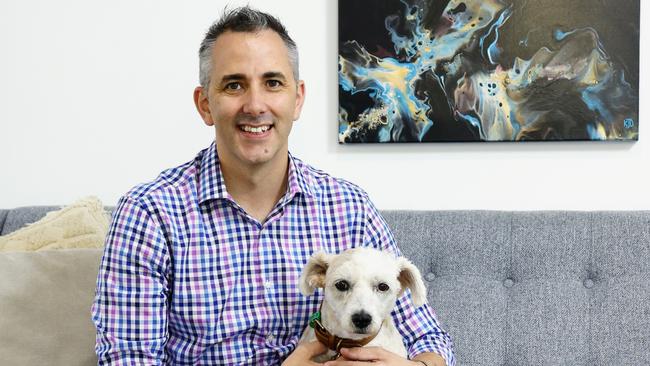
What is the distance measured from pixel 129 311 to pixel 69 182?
1243 millimetres

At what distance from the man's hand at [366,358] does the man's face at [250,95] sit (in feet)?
1.56

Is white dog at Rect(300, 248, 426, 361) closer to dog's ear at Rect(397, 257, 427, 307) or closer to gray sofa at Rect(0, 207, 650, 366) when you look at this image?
dog's ear at Rect(397, 257, 427, 307)

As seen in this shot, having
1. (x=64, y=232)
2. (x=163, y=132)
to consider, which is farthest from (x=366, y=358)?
(x=163, y=132)

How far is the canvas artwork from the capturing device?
7.36ft

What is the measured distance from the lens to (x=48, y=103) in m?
2.54

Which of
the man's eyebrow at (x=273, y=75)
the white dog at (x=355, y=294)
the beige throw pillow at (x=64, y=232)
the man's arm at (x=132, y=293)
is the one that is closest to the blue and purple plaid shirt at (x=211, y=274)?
the man's arm at (x=132, y=293)

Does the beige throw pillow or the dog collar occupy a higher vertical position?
the beige throw pillow

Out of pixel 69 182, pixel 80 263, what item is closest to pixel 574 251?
pixel 80 263

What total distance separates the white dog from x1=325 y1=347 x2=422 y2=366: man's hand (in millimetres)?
31

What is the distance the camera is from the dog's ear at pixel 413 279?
1.53 metres

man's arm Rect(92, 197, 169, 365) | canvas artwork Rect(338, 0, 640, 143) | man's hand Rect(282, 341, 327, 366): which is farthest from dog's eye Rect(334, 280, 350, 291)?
canvas artwork Rect(338, 0, 640, 143)

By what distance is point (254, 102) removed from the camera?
154 centimetres

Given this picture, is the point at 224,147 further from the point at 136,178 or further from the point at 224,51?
the point at 136,178

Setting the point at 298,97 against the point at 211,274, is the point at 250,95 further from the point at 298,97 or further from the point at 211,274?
the point at 211,274
